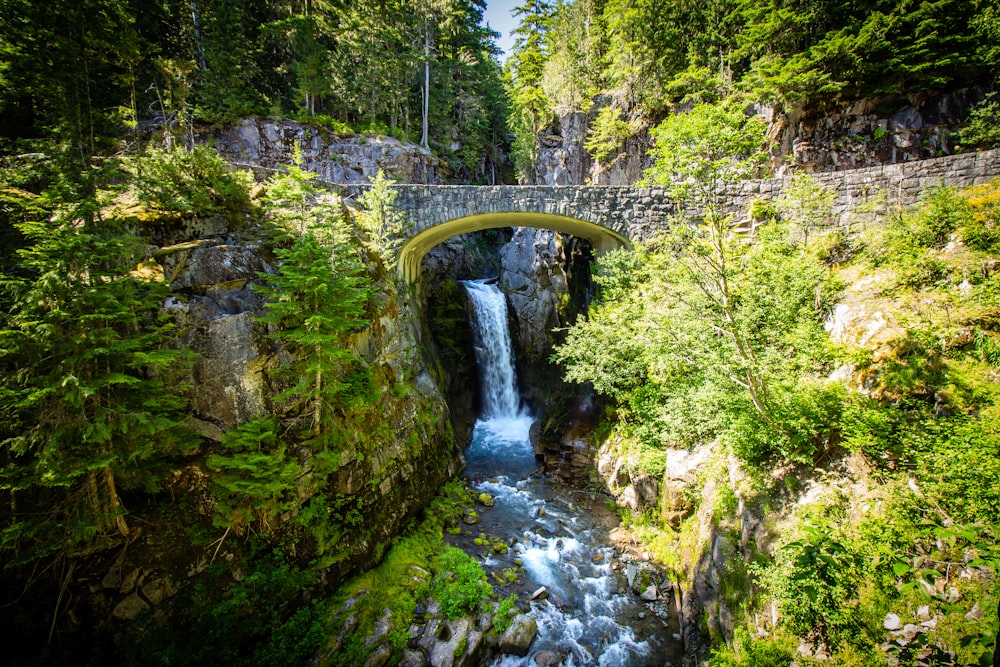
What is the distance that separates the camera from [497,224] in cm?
1502

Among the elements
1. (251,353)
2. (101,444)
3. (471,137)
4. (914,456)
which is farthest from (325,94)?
(914,456)

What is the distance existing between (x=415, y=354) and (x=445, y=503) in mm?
4321

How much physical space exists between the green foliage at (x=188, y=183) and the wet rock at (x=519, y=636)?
10.4 metres

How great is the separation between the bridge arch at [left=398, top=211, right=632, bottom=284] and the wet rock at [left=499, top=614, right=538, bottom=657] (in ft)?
32.5

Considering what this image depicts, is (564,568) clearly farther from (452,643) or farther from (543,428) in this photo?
(543,428)

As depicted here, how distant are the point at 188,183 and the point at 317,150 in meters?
15.6

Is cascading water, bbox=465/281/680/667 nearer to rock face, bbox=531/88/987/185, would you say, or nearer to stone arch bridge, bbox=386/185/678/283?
stone arch bridge, bbox=386/185/678/283

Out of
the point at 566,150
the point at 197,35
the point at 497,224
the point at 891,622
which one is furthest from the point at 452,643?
the point at 197,35

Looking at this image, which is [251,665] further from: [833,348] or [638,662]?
[833,348]

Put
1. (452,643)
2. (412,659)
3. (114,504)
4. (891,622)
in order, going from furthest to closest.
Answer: (452,643)
(412,659)
(114,504)
(891,622)

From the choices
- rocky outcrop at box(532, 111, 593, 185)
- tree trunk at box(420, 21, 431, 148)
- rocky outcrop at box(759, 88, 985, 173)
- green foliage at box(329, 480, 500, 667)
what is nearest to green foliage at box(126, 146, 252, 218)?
green foliage at box(329, 480, 500, 667)

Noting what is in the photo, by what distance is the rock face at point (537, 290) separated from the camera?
18531 mm

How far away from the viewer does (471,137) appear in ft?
90.4

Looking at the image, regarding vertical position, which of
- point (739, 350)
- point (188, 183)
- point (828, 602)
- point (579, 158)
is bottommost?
point (828, 602)
